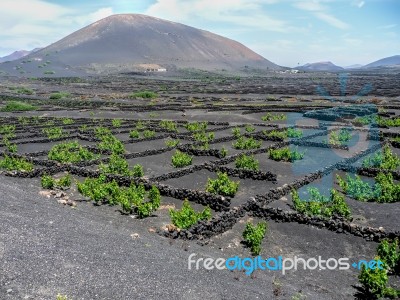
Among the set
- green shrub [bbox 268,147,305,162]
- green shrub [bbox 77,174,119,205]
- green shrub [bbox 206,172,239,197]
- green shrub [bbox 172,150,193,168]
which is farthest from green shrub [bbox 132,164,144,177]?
green shrub [bbox 268,147,305,162]

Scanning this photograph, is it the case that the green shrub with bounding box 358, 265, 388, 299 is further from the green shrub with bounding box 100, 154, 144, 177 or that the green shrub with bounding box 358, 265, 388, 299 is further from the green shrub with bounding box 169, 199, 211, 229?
the green shrub with bounding box 100, 154, 144, 177

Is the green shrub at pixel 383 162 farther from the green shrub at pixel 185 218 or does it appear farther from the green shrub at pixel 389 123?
the green shrub at pixel 389 123

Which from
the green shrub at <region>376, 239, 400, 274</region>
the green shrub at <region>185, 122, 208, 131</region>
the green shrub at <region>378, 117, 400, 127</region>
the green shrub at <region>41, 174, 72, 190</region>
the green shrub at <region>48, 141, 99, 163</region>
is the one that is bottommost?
the green shrub at <region>376, 239, 400, 274</region>

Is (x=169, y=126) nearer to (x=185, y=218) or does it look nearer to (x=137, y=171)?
(x=137, y=171)

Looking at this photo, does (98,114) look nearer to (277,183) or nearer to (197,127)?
(197,127)

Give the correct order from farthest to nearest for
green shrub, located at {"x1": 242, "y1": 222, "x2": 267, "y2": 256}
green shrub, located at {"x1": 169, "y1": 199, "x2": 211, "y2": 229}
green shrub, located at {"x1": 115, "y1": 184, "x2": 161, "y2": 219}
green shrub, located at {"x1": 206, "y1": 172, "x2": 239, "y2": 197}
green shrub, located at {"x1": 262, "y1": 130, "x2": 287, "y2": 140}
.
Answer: green shrub, located at {"x1": 262, "y1": 130, "x2": 287, "y2": 140}, green shrub, located at {"x1": 206, "y1": 172, "x2": 239, "y2": 197}, green shrub, located at {"x1": 115, "y1": 184, "x2": 161, "y2": 219}, green shrub, located at {"x1": 169, "y1": 199, "x2": 211, "y2": 229}, green shrub, located at {"x1": 242, "y1": 222, "x2": 267, "y2": 256}

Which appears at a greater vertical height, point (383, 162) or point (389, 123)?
point (389, 123)

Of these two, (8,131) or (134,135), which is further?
(8,131)

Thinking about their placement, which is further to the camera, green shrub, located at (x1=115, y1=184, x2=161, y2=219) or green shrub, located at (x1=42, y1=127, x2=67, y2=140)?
green shrub, located at (x1=42, y1=127, x2=67, y2=140)

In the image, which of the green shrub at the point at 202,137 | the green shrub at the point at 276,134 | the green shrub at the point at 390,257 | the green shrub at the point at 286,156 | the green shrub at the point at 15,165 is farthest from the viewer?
the green shrub at the point at 276,134

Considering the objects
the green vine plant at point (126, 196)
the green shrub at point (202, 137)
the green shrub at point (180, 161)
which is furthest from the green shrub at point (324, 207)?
the green shrub at point (202, 137)

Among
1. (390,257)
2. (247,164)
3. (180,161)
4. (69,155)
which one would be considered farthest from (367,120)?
(390,257)

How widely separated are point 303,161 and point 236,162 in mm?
5746

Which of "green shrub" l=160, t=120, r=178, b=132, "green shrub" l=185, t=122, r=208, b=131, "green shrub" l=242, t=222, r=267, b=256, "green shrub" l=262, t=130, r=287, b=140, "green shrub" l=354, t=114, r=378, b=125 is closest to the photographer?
"green shrub" l=242, t=222, r=267, b=256
